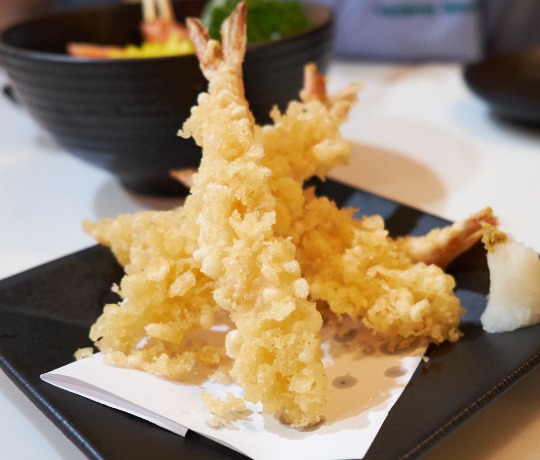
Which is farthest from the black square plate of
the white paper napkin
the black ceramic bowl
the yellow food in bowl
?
the yellow food in bowl

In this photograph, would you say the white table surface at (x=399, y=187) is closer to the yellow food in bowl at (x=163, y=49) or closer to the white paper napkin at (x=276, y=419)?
the white paper napkin at (x=276, y=419)

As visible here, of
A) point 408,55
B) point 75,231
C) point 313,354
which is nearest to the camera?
point 313,354

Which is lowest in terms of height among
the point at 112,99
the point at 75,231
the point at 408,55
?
the point at 408,55

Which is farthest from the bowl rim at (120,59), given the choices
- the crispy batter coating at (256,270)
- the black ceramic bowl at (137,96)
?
the crispy batter coating at (256,270)

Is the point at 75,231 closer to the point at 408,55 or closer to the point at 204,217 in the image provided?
the point at 204,217

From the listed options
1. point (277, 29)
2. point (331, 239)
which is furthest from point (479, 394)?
point (277, 29)

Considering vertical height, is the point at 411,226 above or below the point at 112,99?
below

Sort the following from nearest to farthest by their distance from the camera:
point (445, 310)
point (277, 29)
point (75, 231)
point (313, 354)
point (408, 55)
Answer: point (313, 354) → point (445, 310) → point (75, 231) → point (277, 29) → point (408, 55)
